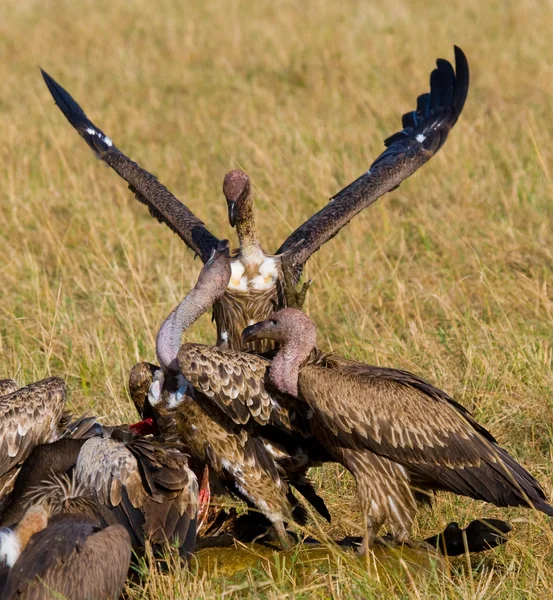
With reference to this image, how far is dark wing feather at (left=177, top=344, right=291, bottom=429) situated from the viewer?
5.50 m

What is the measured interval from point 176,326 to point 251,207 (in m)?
1.49

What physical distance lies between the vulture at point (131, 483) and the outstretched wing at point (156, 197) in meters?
2.14

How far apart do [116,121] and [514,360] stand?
6365 millimetres

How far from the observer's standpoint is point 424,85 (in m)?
12.7

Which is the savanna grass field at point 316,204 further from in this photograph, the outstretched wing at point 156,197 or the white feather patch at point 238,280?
the white feather patch at point 238,280

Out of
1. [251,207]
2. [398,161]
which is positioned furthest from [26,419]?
[398,161]

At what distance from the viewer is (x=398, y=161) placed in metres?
8.00

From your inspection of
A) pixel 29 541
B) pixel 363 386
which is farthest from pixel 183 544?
pixel 363 386

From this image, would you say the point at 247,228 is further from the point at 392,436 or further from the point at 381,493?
the point at 381,493

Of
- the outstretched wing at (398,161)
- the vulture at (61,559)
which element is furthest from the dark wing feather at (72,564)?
the outstretched wing at (398,161)

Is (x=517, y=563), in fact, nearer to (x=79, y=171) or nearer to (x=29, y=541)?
(x=29, y=541)

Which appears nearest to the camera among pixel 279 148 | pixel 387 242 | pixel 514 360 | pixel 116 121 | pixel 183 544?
pixel 183 544

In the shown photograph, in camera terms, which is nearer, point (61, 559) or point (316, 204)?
point (61, 559)

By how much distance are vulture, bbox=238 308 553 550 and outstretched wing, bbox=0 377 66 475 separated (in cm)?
78
